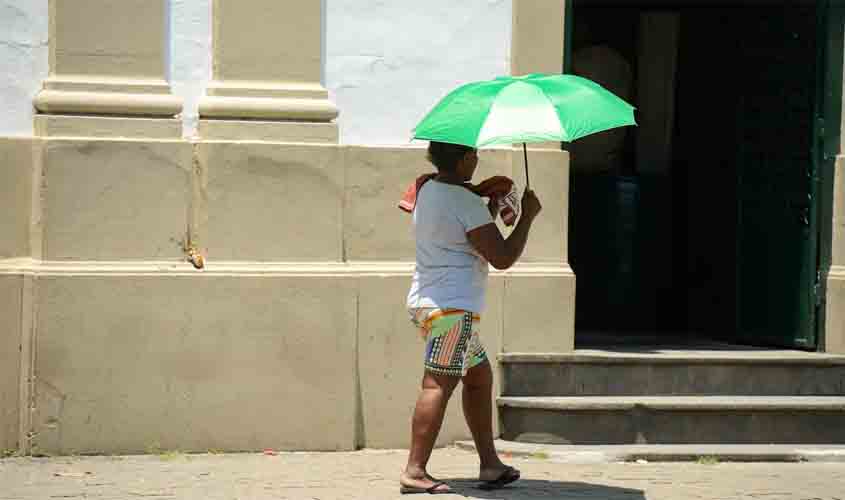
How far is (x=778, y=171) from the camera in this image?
9195 millimetres

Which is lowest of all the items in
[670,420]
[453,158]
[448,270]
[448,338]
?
[670,420]

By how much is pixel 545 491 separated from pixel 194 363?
212 cm

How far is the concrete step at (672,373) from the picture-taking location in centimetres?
812

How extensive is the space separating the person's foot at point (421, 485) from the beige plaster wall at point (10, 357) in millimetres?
Result: 2292

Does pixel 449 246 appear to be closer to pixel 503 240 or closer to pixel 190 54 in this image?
pixel 503 240

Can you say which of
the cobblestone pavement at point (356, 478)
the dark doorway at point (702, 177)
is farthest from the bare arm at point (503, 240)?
the dark doorway at point (702, 177)

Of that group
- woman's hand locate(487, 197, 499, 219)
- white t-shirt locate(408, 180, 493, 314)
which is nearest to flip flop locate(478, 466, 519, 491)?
white t-shirt locate(408, 180, 493, 314)

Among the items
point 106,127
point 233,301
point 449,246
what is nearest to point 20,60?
point 106,127

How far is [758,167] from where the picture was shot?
9.36 metres

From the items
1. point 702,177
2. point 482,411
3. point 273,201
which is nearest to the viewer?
point 482,411

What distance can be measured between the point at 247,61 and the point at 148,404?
6.54 ft

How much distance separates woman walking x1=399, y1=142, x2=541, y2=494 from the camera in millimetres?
6402

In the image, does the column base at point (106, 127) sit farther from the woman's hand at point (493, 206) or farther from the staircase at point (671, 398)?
the staircase at point (671, 398)

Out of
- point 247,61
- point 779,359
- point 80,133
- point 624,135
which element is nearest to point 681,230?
point 624,135
